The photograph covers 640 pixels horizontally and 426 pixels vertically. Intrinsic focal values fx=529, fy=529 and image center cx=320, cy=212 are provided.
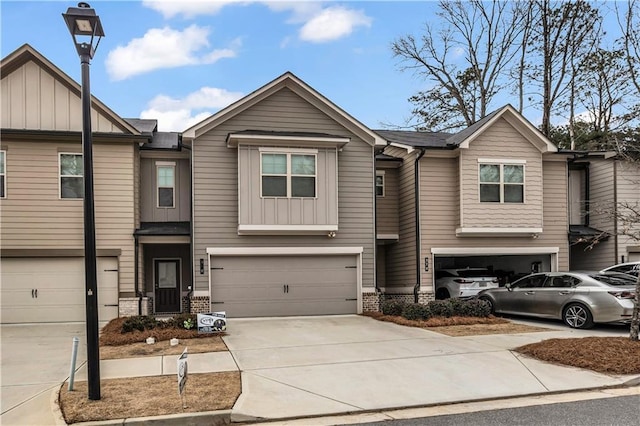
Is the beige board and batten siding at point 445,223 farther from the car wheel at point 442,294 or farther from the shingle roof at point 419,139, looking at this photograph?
the car wheel at point 442,294

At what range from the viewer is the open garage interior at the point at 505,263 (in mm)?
20167

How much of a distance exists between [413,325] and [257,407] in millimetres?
7331

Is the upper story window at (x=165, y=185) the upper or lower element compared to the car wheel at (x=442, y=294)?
upper

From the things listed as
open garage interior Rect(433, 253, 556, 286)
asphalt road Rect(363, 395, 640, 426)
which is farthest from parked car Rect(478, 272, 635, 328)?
asphalt road Rect(363, 395, 640, 426)

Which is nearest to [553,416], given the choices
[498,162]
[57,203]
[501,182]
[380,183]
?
[501,182]

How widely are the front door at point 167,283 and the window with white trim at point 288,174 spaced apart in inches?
187

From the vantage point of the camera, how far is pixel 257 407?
21.9 feet

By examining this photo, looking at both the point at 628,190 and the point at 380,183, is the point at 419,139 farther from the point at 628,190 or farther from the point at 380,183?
the point at 628,190

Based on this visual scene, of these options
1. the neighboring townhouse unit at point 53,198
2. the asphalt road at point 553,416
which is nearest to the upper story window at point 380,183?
the neighboring townhouse unit at point 53,198

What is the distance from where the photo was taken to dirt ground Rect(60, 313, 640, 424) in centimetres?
648

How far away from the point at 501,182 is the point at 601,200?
4706 millimetres

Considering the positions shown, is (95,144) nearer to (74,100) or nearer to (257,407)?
(74,100)

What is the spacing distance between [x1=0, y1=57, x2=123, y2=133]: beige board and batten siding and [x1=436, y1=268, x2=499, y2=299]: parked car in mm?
12461

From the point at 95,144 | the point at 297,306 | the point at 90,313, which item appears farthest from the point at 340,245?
the point at 90,313
